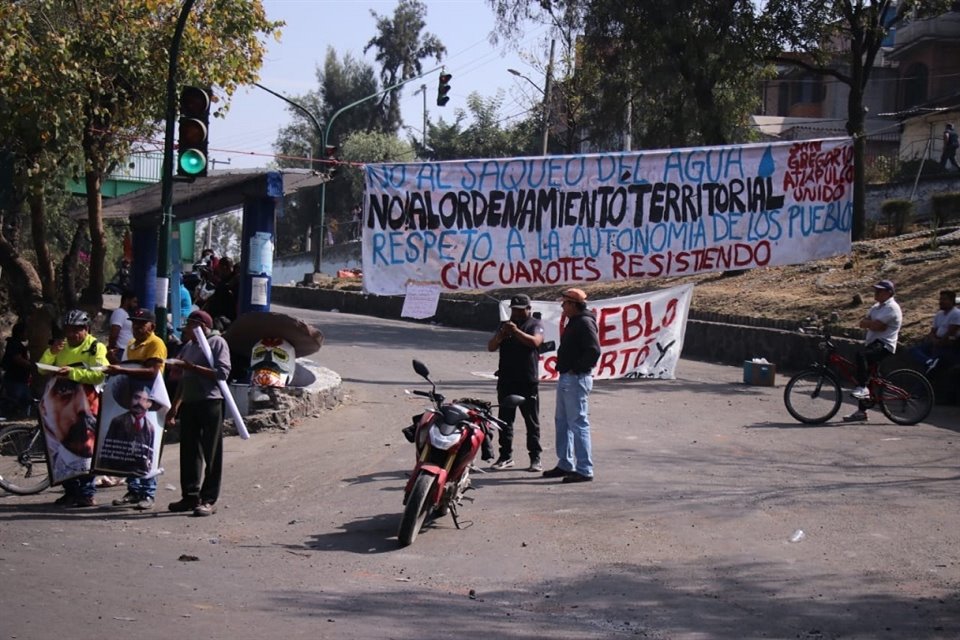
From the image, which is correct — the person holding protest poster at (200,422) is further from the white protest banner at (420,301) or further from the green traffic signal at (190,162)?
the white protest banner at (420,301)

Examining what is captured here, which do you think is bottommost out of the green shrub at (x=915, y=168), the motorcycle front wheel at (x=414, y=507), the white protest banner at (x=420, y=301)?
the motorcycle front wheel at (x=414, y=507)

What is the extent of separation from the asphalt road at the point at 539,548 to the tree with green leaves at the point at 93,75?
490cm

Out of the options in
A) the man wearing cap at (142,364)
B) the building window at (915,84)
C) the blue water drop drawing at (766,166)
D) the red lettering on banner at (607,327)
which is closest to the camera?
the man wearing cap at (142,364)

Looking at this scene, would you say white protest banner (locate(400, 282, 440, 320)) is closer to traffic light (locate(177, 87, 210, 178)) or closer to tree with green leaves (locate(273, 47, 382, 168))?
traffic light (locate(177, 87, 210, 178))

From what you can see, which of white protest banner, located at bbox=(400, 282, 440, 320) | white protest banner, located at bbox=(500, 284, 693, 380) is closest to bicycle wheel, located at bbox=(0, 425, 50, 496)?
white protest banner, located at bbox=(400, 282, 440, 320)

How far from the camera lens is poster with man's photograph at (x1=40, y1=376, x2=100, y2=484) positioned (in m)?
10.1

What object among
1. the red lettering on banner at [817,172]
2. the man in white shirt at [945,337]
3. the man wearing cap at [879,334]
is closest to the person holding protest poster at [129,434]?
the man wearing cap at [879,334]

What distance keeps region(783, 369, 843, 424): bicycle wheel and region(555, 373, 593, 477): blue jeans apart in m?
4.59

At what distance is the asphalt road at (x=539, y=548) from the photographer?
6613 millimetres

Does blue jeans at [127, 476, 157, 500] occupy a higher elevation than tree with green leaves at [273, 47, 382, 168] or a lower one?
lower

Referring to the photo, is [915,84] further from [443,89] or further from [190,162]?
[190,162]

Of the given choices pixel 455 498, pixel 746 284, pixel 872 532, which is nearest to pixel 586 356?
pixel 455 498

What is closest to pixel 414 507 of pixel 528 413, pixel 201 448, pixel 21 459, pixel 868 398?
pixel 201 448

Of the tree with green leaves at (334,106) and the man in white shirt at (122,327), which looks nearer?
the man in white shirt at (122,327)
